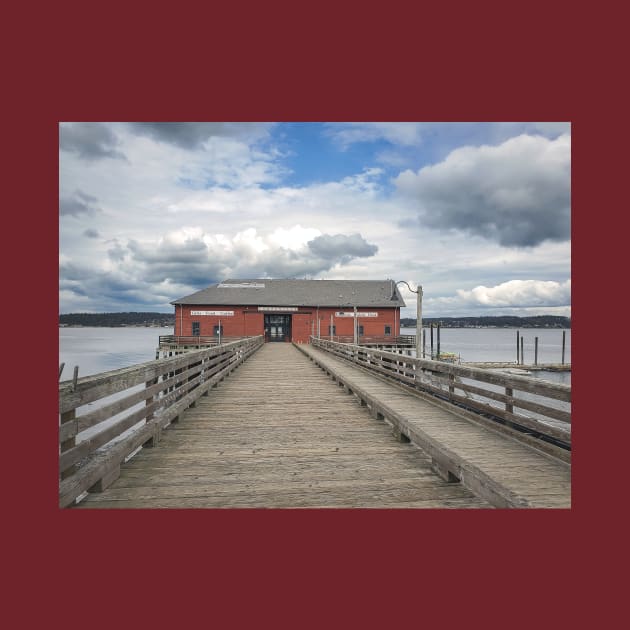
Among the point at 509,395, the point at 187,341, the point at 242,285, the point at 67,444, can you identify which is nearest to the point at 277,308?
the point at 242,285

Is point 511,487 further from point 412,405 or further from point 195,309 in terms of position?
point 195,309

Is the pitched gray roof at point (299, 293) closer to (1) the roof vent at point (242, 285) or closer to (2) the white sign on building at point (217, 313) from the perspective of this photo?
(1) the roof vent at point (242, 285)

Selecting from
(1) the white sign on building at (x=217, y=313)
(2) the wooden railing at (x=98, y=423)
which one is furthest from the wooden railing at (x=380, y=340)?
(2) the wooden railing at (x=98, y=423)

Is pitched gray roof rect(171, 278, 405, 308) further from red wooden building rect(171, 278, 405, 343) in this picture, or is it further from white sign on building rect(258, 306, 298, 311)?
white sign on building rect(258, 306, 298, 311)

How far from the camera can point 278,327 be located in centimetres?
4444

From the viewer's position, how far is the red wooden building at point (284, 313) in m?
41.9

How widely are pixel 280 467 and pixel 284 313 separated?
1536 inches

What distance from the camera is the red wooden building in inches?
1649

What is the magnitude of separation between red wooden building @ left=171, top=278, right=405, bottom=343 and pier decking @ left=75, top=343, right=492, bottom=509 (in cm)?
3465

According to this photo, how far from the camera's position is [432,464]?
454cm

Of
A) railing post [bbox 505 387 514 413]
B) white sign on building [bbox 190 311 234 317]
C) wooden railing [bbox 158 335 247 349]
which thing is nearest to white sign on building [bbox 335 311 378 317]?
wooden railing [bbox 158 335 247 349]

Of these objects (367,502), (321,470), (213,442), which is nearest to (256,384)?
(213,442)

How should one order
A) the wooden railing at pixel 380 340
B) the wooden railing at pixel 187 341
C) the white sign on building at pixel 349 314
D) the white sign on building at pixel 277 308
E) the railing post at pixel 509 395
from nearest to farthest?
the railing post at pixel 509 395
the wooden railing at pixel 187 341
the wooden railing at pixel 380 340
the white sign on building at pixel 277 308
the white sign on building at pixel 349 314

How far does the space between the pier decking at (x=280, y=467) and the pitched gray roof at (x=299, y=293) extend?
35.3 metres
